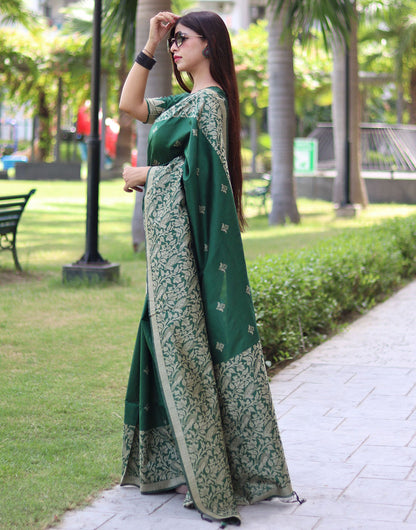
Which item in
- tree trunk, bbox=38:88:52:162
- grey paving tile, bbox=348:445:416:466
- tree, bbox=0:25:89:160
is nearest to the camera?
grey paving tile, bbox=348:445:416:466

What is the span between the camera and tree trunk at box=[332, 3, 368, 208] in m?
18.4

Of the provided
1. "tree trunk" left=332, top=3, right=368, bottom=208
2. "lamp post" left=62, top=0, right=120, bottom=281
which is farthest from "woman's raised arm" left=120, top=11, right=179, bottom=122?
"tree trunk" left=332, top=3, right=368, bottom=208

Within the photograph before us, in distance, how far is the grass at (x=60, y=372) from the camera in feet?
13.0

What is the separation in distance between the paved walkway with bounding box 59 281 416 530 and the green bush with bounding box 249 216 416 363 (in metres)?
0.25

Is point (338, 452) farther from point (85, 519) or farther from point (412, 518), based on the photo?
point (85, 519)

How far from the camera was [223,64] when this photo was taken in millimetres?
3729

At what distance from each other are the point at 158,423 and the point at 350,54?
50.4ft

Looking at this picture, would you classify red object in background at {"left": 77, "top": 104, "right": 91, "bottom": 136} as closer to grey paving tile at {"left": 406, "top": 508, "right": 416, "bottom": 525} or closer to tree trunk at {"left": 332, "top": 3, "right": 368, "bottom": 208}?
tree trunk at {"left": 332, "top": 3, "right": 368, "bottom": 208}

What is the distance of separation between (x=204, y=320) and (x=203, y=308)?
47mm

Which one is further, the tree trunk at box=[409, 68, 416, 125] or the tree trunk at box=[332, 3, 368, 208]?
the tree trunk at box=[409, 68, 416, 125]

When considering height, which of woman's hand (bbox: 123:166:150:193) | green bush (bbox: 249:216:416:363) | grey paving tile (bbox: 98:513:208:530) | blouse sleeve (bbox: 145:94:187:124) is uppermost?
blouse sleeve (bbox: 145:94:187:124)

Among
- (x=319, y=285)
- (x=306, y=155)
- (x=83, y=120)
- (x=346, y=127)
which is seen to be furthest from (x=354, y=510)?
(x=83, y=120)

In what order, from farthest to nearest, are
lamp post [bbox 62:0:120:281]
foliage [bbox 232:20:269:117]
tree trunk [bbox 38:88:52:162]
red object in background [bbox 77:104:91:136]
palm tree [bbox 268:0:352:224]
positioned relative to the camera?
red object in background [bbox 77:104:91:136], tree trunk [bbox 38:88:52:162], foliage [bbox 232:20:269:117], palm tree [bbox 268:0:352:224], lamp post [bbox 62:0:120:281]

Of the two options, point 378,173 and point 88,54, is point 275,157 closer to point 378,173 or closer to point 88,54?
point 378,173
